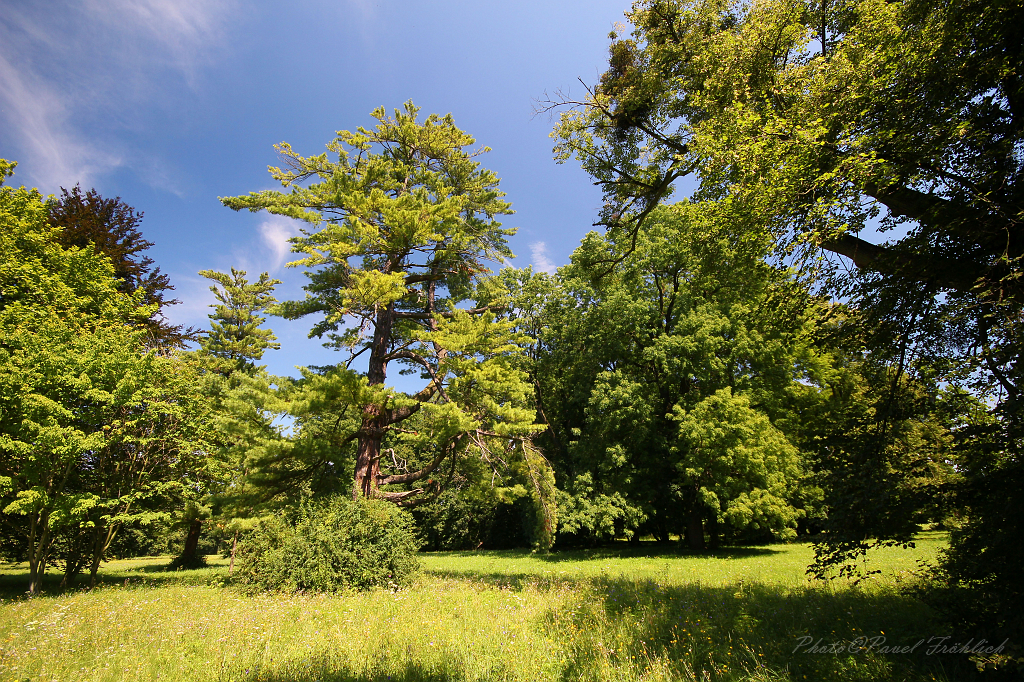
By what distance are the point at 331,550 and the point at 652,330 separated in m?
17.3

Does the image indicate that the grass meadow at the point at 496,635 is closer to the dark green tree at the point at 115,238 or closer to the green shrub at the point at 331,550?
the green shrub at the point at 331,550

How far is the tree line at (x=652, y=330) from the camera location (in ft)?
16.3

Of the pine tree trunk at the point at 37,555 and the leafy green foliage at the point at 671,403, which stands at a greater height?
the leafy green foliage at the point at 671,403

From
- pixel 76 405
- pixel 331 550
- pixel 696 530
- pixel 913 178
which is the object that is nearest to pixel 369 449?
pixel 331 550

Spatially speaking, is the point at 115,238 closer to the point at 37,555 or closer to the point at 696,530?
the point at 37,555

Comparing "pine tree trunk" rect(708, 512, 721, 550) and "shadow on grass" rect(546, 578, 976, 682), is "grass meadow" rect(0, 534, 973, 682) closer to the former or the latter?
"shadow on grass" rect(546, 578, 976, 682)

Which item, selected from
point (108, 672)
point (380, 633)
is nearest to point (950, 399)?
point (380, 633)

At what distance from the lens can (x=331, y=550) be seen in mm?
11062

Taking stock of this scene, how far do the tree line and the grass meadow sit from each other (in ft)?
4.15

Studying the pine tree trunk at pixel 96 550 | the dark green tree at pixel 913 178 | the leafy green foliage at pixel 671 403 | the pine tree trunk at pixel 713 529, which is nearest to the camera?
the dark green tree at pixel 913 178

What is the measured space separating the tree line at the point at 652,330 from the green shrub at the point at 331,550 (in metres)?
1.03

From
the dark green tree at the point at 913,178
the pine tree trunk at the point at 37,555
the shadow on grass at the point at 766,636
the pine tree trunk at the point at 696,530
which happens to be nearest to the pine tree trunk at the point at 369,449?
the shadow on grass at the point at 766,636

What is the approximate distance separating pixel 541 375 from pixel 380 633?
844 inches

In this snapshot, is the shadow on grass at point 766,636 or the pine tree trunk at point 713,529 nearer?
the shadow on grass at point 766,636
